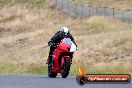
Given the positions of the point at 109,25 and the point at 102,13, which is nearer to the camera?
the point at 109,25

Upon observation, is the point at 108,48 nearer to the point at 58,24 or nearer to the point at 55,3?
the point at 58,24

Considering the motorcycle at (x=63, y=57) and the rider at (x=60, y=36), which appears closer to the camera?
the motorcycle at (x=63, y=57)

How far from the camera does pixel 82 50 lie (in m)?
32.3

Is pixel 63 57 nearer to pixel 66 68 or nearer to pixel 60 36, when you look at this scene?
pixel 66 68

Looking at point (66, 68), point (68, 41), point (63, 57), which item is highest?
point (68, 41)

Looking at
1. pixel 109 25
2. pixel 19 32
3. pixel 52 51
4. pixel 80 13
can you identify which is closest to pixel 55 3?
pixel 80 13

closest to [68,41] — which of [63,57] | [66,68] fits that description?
[63,57]

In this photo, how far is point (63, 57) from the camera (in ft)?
51.5

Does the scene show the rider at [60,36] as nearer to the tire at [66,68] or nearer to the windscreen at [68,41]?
the windscreen at [68,41]

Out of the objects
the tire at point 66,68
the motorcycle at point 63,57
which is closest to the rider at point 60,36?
the motorcycle at point 63,57

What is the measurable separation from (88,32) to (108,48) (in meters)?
16.5

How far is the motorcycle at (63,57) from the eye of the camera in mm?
15383

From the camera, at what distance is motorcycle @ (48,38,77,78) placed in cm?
1538

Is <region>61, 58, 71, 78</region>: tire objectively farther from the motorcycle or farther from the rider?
the rider
